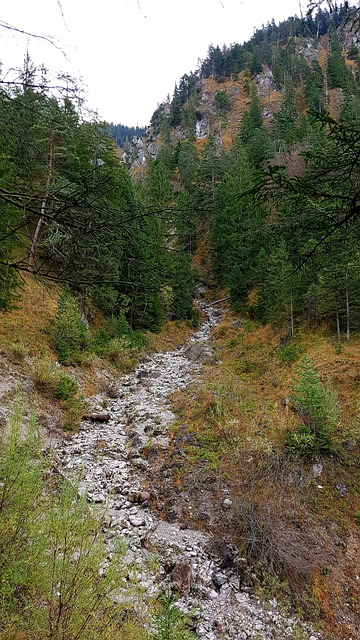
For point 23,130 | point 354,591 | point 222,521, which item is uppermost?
point 23,130

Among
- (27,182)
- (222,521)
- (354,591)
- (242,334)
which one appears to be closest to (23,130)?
(27,182)

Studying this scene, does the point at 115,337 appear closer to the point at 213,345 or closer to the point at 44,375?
the point at 44,375

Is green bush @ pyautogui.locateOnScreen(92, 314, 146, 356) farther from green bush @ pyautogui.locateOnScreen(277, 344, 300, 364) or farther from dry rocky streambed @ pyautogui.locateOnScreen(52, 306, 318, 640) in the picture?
green bush @ pyautogui.locateOnScreen(277, 344, 300, 364)

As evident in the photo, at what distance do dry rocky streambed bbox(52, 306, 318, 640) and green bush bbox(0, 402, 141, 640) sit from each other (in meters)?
0.44

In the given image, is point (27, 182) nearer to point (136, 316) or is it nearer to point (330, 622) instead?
point (330, 622)

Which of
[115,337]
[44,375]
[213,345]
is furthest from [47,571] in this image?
[213,345]

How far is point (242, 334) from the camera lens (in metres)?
22.3

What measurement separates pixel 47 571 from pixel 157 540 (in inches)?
146

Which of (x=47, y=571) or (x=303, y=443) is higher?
(x=47, y=571)

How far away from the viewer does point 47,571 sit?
303 centimetres

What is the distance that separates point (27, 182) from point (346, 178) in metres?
2.66

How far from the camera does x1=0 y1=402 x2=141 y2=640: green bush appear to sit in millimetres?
2824

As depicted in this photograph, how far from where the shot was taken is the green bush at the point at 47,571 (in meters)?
2.82

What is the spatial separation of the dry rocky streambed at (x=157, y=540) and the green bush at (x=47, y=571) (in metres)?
0.44
